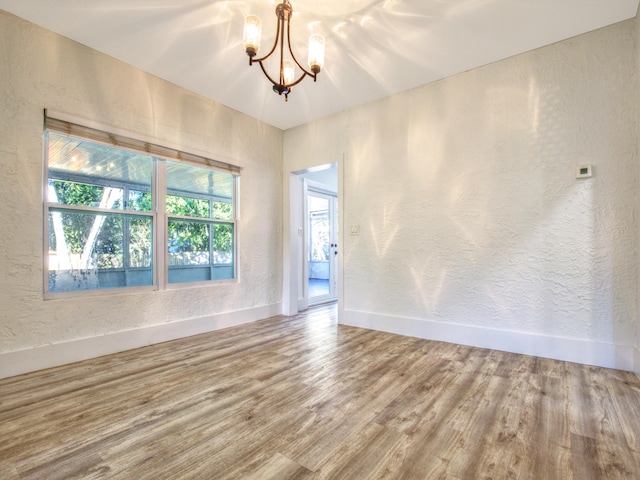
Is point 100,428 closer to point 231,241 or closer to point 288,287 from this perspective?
point 231,241

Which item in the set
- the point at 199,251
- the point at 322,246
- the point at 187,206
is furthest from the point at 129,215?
the point at 322,246

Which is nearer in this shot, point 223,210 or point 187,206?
point 187,206

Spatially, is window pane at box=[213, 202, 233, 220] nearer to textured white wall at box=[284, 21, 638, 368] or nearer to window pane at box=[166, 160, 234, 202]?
window pane at box=[166, 160, 234, 202]

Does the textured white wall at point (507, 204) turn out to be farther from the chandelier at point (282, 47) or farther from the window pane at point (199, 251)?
the chandelier at point (282, 47)

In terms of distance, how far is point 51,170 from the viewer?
253cm

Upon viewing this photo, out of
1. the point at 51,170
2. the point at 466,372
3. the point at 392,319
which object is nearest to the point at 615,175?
the point at 466,372

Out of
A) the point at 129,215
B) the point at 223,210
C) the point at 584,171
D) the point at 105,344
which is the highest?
the point at 584,171

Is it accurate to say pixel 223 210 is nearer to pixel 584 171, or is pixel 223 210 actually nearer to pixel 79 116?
pixel 79 116

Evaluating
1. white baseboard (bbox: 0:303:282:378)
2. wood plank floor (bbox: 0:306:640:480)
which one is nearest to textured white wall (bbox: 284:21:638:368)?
wood plank floor (bbox: 0:306:640:480)

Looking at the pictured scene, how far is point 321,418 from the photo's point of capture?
169cm

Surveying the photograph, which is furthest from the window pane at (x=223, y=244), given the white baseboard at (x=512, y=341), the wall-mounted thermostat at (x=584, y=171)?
the wall-mounted thermostat at (x=584, y=171)

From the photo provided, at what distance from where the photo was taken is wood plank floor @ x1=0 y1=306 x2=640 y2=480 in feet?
4.33

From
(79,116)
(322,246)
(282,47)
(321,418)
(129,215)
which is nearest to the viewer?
(321,418)

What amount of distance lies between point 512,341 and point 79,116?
4.29 meters
